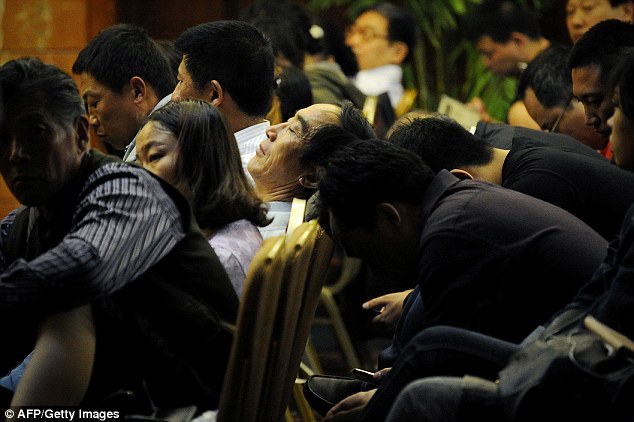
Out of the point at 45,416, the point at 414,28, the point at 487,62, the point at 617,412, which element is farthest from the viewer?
the point at 414,28

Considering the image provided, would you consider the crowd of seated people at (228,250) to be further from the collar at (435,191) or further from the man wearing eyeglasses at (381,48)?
the man wearing eyeglasses at (381,48)

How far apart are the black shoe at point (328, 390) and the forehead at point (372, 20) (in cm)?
385

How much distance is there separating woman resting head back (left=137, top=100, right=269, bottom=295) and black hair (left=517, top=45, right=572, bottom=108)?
1.85m

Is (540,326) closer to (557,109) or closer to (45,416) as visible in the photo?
(45,416)

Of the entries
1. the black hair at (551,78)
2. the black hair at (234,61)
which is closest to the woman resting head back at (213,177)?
the black hair at (234,61)

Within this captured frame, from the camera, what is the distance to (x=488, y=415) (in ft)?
6.26

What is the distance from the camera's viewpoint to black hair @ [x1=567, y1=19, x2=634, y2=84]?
322 cm

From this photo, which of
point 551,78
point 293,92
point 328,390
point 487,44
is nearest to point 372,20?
point 487,44

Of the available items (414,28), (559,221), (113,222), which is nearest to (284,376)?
(113,222)

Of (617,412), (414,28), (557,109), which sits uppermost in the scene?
(617,412)

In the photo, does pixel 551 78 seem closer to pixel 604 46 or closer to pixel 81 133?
pixel 604 46

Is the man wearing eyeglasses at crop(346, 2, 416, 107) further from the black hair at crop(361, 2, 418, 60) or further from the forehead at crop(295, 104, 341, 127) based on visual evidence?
the forehead at crop(295, 104, 341, 127)

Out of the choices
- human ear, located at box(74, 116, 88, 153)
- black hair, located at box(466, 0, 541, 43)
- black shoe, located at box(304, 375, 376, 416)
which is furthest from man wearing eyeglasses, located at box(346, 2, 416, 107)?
human ear, located at box(74, 116, 88, 153)

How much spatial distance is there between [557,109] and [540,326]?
2.08m
